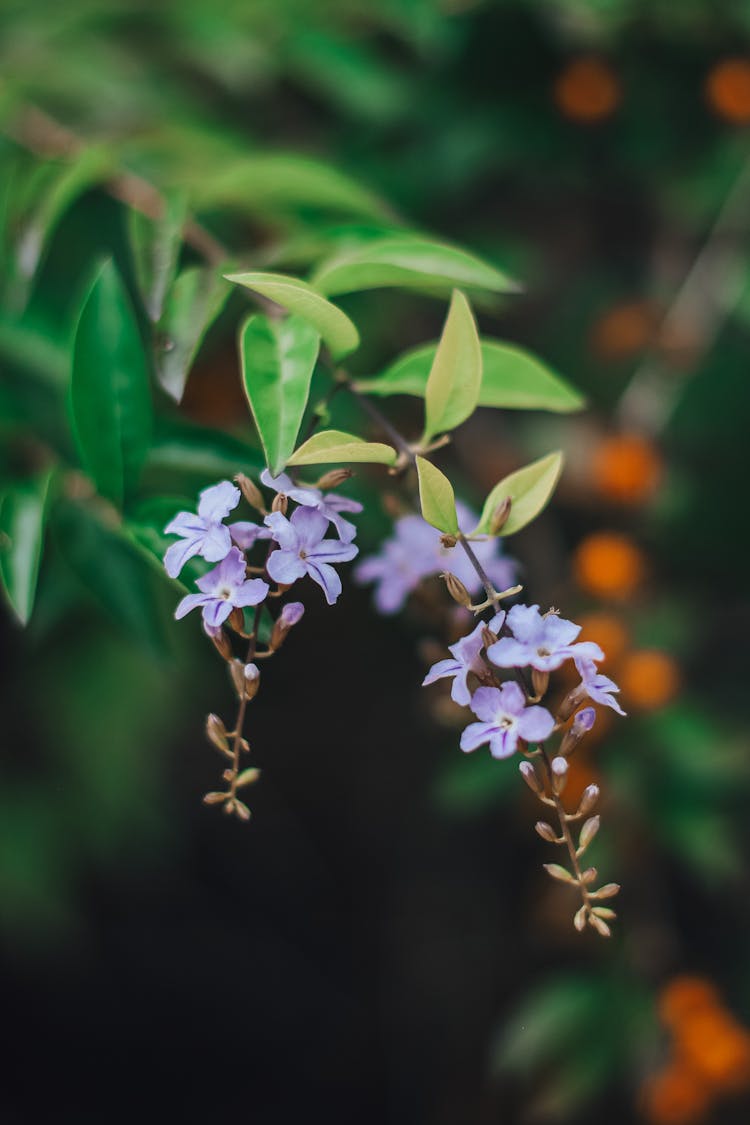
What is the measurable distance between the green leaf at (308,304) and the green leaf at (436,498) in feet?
0.54

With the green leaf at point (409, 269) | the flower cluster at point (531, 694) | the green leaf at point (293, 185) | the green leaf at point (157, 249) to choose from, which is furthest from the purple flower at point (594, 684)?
the green leaf at point (293, 185)

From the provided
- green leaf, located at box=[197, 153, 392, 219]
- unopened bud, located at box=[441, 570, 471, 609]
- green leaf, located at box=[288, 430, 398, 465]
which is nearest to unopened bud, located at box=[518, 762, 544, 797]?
unopened bud, located at box=[441, 570, 471, 609]

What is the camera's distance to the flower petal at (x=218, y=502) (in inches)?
28.2

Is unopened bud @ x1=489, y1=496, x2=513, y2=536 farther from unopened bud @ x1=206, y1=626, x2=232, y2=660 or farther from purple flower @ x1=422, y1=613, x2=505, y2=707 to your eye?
unopened bud @ x1=206, y1=626, x2=232, y2=660

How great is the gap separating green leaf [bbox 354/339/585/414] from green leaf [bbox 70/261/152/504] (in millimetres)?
199

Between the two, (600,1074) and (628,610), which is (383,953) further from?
(628,610)

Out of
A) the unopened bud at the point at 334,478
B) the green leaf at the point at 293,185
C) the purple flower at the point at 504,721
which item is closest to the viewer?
the purple flower at the point at 504,721

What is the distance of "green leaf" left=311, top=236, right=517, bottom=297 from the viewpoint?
83 centimetres

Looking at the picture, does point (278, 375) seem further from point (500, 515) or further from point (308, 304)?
point (500, 515)

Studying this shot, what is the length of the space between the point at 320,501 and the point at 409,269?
216mm

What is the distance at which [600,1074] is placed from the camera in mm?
1528

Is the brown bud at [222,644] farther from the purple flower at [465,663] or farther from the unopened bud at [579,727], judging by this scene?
the unopened bud at [579,727]

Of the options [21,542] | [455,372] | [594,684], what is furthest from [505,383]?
[21,542]

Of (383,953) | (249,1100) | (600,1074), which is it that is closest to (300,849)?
(383,953)
